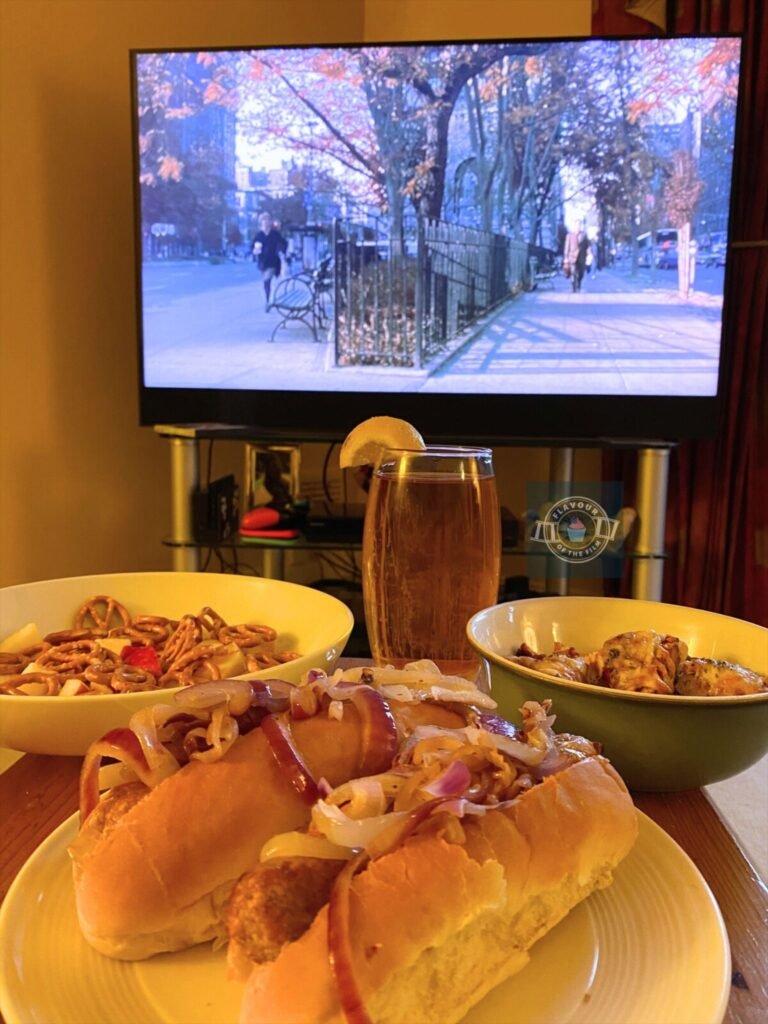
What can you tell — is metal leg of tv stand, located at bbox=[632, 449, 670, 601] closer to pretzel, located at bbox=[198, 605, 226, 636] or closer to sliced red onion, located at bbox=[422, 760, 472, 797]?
pretzel, located at bbox=[198, 605, 226, 636]

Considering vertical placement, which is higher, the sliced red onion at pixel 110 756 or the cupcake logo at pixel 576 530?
the sliced red onion at pixel 110 756

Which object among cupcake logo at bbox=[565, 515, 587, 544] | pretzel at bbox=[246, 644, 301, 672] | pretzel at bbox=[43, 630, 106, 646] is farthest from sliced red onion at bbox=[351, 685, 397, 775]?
cupcake logo at bbox=[565, 515, 587, 544]

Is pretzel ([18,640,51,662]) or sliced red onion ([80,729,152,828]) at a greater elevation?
sliced red onion ([80,729,152,828])

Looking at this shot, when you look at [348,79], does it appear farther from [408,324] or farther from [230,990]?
[230,990]

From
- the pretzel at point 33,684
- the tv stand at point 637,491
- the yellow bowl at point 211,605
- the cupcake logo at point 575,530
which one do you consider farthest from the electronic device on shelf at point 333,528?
the pretzel at point 33,684

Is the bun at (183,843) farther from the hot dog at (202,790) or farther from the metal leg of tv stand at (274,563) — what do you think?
the metal leg of tv stand at (274,563)
